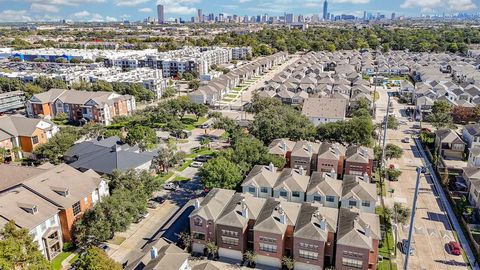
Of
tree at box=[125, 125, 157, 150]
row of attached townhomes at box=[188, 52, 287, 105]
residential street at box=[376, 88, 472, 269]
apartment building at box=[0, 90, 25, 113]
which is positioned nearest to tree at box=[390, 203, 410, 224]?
residential street at box=[376, 88, 472, 269]

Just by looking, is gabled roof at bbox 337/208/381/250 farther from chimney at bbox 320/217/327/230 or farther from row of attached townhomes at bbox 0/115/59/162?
row of attached townhomes at bbox 0/115/59/162

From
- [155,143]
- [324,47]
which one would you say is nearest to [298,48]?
[324,47]

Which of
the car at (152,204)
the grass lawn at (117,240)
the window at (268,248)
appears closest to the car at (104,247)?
the grass lawn at (117,240)

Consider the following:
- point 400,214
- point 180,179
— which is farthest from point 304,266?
point 180,179

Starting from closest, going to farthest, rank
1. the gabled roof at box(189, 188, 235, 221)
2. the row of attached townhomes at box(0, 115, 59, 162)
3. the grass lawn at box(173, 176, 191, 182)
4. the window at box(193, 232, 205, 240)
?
the gabled roof at box(189, 188, 235, 221), the window at box(193, 232, 205, 240), the grass lawn at box(173, 176, 191, 182), the row of attached townhomes at box(0, 115, 59, 162)

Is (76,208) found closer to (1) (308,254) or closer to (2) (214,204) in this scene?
(2) (214,204)

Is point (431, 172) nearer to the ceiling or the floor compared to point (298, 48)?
nearer to the floor

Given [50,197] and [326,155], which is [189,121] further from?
[50,197]
